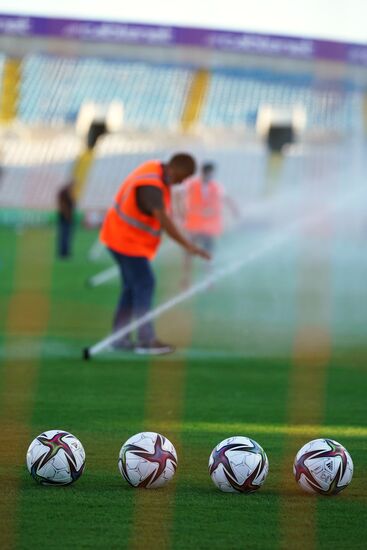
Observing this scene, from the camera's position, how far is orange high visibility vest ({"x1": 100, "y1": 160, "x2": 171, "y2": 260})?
12609 millimetres

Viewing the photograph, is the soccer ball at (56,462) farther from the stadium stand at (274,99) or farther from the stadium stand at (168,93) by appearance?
the stadium stand at (274,99)

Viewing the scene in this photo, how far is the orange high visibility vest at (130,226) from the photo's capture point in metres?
12.6

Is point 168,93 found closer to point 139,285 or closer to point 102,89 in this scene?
point 102,89

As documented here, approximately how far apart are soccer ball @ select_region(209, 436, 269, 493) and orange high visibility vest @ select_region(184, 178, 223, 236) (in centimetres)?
1402

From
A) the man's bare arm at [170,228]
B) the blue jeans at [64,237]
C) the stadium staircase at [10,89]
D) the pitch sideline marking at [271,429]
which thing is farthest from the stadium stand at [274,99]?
the pitch sideline marking at [271,429]

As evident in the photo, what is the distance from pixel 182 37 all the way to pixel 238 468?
55647 millimetres

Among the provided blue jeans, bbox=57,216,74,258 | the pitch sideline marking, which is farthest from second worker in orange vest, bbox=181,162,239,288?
the pitch sideline marking

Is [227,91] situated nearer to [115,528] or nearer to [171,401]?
[171,401]

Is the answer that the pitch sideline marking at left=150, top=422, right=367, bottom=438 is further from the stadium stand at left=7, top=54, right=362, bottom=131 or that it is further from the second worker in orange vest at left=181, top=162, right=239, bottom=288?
the stadium stand at left=7, top=54, right=362, bottom=131

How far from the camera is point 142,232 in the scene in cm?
1277

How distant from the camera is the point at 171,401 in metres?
9.93

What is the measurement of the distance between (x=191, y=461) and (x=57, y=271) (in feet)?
59.4

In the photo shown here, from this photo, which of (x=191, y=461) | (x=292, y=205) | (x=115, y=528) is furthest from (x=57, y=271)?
(x=292, y=205)

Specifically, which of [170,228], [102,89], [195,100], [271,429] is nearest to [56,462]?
[271,429]
